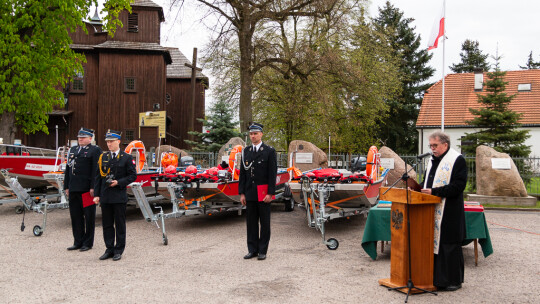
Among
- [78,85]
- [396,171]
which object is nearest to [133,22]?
[78,85]

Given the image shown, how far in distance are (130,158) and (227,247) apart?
2328 millimetres

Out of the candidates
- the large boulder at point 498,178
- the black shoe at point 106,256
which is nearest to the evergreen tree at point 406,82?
the large boulder at point 498,178

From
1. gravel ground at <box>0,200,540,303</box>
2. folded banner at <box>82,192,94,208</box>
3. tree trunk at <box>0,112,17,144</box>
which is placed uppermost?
tree trunk at <box>0,112,17,144</box>

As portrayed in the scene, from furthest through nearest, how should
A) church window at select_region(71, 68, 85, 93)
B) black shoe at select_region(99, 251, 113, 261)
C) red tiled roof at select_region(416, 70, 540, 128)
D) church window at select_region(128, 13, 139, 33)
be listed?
1. red tiled roof at select_region(416, 70, 540, 128)
2. church window at select_region(128, 13, 139, 33)
3. church window at select_region(71, 68, 85, 93)
4. black shoe at select_region(99, 251, 113, 261)

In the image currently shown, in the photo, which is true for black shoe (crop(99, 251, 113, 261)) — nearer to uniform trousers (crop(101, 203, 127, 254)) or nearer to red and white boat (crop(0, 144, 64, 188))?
uniform trousers (crop(101, 203, 127, 254))

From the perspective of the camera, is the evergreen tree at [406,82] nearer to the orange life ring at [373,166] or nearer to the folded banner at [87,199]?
the orange life ring at [373,166]

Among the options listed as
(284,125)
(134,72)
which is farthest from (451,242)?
(134,72)

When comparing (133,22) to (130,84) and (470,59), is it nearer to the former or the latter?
(130,84)

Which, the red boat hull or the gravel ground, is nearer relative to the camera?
the gravel ground

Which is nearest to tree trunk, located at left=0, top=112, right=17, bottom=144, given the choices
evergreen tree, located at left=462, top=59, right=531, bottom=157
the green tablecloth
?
the green tablecloth

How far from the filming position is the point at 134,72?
31.1 metres

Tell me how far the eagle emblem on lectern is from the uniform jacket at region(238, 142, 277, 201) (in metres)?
2.34

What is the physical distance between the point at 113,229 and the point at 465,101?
1442 inches

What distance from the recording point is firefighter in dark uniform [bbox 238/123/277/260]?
759 centimetres
